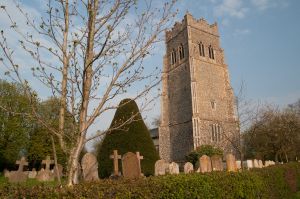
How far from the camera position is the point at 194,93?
1535 inches

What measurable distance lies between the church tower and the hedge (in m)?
27.9

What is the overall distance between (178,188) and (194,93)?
34076 millimetres

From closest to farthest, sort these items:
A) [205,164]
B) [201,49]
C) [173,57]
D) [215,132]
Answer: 1. [205,164]
2. [215,132]
3. [201,49]
4. [173,57]

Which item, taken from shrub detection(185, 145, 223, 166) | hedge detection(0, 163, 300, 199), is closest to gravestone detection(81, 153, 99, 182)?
hedge detection(0, 163, 300, 199)

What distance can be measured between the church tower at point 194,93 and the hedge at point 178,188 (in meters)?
27.9

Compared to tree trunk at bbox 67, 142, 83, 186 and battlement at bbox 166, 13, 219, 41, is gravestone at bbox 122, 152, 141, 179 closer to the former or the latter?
tree trunk at bbox 67, 142, 83, 186

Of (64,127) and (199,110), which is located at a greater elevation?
(199,110)

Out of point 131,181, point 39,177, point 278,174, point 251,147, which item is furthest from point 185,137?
point 131,181

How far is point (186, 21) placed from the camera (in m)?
43.2

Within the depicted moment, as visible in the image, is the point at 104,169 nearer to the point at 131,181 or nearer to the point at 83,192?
the point at 131,181

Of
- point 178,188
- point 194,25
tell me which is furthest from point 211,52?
point 178,188

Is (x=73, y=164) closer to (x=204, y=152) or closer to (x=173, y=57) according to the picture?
(x=204, y=152)

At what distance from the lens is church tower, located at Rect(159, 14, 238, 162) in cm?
3834

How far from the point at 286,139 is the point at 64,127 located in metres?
30.1
